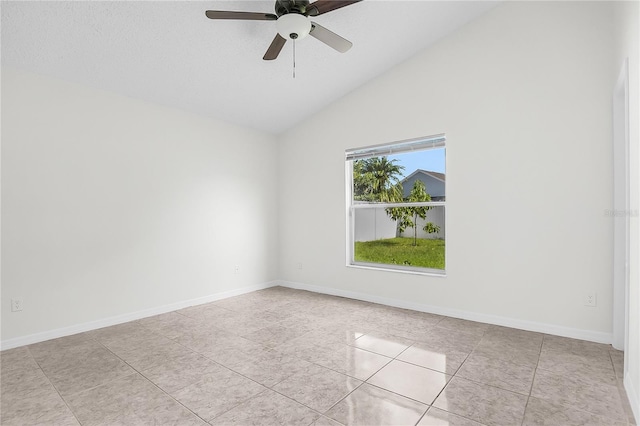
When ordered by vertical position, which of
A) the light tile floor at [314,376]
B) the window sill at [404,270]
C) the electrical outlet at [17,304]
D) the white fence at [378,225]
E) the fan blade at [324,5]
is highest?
the fan blade at [324,5]

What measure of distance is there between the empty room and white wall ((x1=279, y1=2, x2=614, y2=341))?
0.02m

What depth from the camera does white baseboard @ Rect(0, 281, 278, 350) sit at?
2855 mm

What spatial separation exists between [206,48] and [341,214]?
2.58 m

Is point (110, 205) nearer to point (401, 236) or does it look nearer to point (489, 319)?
point (401, 236)

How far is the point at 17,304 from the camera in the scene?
112 inches

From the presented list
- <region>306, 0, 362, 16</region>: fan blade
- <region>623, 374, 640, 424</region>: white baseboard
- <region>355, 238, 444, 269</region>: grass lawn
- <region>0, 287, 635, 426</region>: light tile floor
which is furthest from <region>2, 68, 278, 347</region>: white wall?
<region>623, 374, 640, 424</region>: white baseboard

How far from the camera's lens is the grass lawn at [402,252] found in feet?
12.8

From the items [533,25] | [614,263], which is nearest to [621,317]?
[614,263]

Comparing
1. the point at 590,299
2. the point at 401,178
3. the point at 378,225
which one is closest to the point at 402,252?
the point at 378,225

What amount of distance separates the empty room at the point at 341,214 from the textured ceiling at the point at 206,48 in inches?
0.9

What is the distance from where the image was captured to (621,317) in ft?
8.66

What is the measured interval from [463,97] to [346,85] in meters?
1.47

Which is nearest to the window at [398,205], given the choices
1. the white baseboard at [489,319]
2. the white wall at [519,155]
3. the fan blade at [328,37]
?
the white wall at [519,155]

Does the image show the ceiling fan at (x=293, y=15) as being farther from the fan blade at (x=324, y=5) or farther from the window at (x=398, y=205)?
the window at (x=398, y=205)
